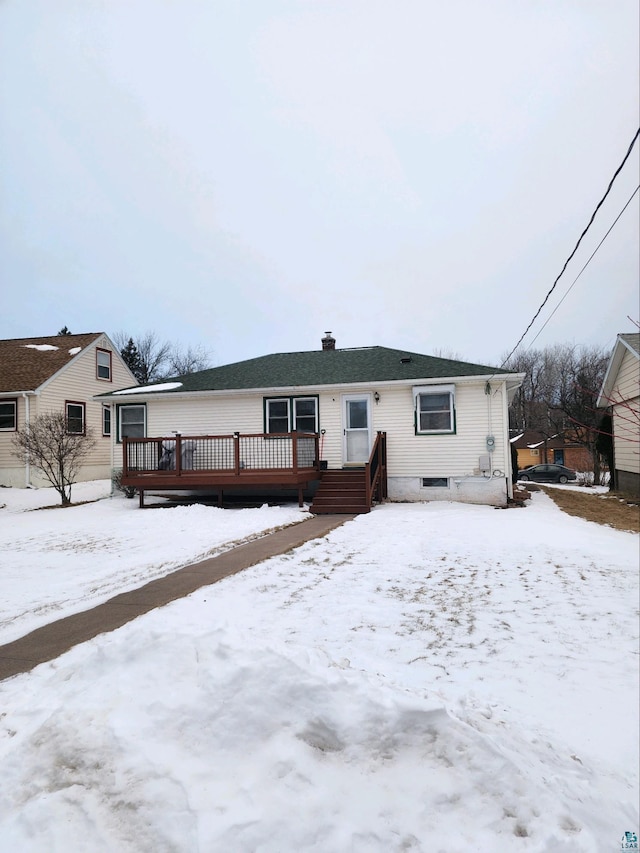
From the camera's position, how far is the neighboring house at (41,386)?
3.62m

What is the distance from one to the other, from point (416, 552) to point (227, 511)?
518 centimetres

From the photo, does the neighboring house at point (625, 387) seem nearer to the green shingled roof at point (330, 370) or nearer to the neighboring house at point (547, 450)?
the green shingled roof at point (330, 370)

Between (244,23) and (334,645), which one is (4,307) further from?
(334,645)

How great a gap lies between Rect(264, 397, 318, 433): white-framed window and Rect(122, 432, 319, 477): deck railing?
0.97 metres

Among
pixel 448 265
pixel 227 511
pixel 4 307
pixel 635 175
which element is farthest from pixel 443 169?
pixel 227 511

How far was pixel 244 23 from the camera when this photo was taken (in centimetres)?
288

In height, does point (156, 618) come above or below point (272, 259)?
below

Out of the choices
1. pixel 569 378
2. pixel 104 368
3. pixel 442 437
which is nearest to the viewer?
pixel 104 368

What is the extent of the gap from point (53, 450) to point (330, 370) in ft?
30.7

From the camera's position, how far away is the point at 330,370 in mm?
13680

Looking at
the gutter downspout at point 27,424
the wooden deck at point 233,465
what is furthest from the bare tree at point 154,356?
the wooden deck at point 233,465

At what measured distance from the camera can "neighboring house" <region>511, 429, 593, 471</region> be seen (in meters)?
30.7

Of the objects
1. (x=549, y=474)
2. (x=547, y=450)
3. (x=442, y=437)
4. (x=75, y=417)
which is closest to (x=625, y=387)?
(x=442, y=437)

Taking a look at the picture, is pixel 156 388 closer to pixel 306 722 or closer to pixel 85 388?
pixel 85 388
